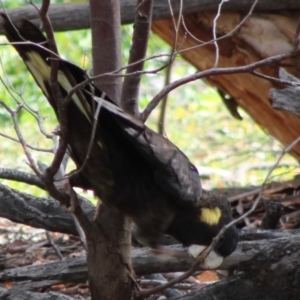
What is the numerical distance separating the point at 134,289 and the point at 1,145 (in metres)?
4.60

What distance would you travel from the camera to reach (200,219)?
2744 millimetres

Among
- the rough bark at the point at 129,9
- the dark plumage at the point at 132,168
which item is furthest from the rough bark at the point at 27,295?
the rough bark at the point at 129,9

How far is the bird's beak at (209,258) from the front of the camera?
2.71 meters

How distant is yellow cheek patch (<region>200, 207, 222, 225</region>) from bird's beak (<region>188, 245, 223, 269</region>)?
0.33 feet

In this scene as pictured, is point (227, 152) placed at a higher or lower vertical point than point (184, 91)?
lower

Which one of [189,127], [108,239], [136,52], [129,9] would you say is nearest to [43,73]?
[136,52]

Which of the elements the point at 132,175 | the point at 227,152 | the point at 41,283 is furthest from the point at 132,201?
the point at 227,152

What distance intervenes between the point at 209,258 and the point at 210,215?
0.54 feet

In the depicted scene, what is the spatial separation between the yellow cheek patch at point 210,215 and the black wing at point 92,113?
0.29 ft

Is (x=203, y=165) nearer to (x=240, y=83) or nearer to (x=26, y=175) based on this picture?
(x=240, y=83)

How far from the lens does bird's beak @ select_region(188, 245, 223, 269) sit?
2715mm

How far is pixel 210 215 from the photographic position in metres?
2.79

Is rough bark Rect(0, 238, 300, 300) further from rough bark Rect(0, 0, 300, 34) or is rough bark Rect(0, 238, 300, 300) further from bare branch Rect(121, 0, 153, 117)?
rough bark Rect(0, 0, 300, 34)

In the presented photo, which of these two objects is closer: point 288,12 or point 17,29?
point 17,29
